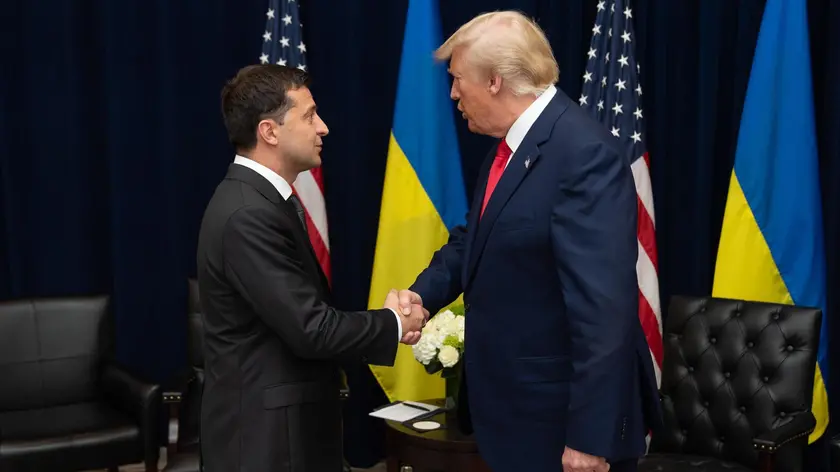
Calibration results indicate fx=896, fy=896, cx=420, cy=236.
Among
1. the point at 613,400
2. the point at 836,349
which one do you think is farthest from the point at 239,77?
the point at 836,349

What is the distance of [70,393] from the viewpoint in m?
4.01

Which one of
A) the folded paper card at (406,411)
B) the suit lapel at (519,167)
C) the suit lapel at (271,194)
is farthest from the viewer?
the folded paper card at (406,411)

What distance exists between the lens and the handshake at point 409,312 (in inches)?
99.7

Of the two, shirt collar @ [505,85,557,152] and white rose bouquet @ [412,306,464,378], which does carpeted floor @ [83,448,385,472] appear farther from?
shirt collar @ [505,85,557,152]

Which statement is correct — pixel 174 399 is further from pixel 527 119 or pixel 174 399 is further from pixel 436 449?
pixel 527 119

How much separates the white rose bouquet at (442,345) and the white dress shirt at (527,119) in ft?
3.98

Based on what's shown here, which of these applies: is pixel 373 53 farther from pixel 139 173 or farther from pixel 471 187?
pixel 139 173

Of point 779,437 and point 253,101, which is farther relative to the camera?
point 779,437

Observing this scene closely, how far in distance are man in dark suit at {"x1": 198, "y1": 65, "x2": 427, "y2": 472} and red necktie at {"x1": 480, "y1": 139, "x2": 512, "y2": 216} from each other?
16.9 inches

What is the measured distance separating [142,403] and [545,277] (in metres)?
2.25

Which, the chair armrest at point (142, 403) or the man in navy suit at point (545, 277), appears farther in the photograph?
the chair armrest at point (142, 403)

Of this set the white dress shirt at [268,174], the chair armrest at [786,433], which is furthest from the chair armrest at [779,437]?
the white dress shirt at [268,174]

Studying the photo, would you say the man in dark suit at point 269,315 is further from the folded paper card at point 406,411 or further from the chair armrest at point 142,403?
the chair armrest at point 142,403

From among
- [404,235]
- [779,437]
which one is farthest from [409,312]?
[404,235]
